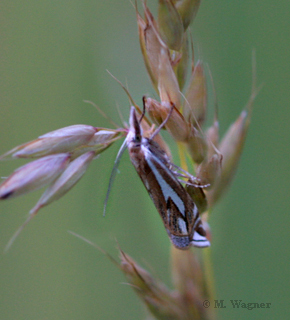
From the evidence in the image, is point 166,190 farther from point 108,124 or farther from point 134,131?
point 108,124

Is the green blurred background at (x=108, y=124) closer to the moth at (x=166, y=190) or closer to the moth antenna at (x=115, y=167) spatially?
the moth at (x=166, y=190)

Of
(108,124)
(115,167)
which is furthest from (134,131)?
Result: (108,124)

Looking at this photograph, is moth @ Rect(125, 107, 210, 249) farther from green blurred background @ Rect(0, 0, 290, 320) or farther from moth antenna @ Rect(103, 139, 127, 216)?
green blurred background @ Rect(0, 0, 290, 320)

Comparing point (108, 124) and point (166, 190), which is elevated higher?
point (108, 124)

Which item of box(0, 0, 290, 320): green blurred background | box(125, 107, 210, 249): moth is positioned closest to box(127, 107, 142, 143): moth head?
box(125, 107, 210, 249): moth

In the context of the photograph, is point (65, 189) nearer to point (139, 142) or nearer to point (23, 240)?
point (139, 142)

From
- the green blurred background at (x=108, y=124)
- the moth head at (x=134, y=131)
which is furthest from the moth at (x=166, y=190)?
the green blurred background at (x=108, y=124)
